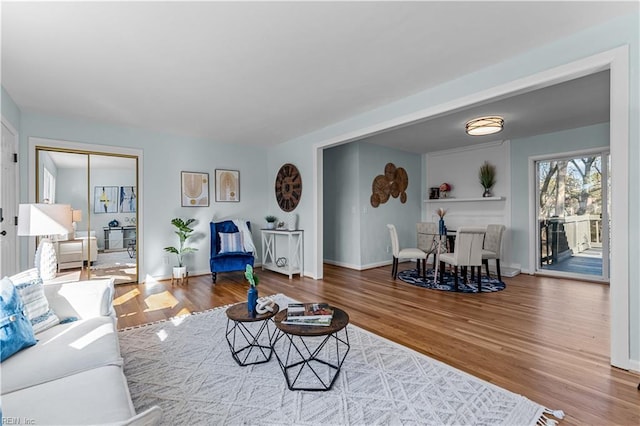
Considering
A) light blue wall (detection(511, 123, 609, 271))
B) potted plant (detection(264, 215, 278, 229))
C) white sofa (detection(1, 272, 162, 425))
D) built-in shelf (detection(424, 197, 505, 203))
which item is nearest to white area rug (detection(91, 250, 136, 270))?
potted plant (detection(264, 215, 278, 229))

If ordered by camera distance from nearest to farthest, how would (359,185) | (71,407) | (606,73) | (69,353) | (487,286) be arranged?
(71,407) → (69,353) → (606,73) → (487,286) → (359,185)

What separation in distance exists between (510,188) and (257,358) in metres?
5.41

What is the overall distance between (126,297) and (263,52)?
353 cm

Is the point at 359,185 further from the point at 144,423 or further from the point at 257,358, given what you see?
the point at 144,423

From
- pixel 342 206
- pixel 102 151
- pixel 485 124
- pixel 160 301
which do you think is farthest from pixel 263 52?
pixel 342 206

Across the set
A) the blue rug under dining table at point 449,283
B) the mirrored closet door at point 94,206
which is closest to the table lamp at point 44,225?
the mirrored closet door at point 94,206

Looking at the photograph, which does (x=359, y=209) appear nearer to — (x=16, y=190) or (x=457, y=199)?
(x=457, y=199)

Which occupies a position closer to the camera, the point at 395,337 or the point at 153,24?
the point at 153,24

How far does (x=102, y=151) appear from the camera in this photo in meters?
4.45

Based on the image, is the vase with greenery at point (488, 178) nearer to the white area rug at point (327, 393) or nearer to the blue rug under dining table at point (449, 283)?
the blue rug under dining table at point (449, 283)

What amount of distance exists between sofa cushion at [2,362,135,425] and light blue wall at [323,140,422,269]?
15.5 ft

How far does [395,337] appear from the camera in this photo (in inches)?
103

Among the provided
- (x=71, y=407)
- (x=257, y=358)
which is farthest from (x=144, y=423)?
(x=257, y=358)

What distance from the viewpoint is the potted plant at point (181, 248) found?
467cm
